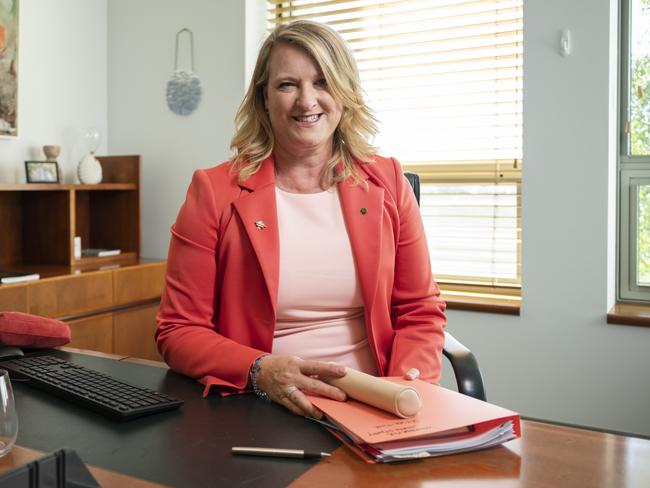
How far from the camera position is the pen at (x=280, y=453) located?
97 cm

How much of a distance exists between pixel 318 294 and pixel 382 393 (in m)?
0.55

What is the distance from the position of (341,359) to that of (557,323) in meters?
1.52

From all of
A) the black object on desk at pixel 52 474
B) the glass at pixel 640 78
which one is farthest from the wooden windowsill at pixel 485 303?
the black object on desk at pixel 52 474

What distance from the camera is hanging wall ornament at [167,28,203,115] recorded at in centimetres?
365

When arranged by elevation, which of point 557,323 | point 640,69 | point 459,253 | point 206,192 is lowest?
point 557,323

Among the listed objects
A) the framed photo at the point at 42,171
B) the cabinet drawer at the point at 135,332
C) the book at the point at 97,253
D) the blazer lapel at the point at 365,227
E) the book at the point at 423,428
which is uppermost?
the framed photo at the point at 42,171

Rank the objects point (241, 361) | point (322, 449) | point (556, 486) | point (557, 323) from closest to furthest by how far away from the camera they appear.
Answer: point (556, 486), point (322, 449), point (241, 361), point (557, 323)

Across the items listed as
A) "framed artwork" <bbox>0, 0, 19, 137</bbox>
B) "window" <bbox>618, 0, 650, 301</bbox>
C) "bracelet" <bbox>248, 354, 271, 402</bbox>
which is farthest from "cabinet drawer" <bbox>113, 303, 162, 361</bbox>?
"window" <bbox>618, 0, 650, 301</bbox>

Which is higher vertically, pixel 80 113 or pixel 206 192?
pixel 80 113

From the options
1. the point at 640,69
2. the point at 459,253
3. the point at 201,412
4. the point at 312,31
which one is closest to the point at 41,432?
the point at 201,412

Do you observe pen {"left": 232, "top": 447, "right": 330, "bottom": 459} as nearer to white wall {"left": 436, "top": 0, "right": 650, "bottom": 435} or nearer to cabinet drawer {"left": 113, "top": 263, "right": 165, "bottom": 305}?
white wall {"left": 436, "top": 0, "right": 650, "bottom": 435}

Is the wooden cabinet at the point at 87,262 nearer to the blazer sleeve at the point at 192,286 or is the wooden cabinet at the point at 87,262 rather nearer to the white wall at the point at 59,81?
the white wall at the point at 59,81

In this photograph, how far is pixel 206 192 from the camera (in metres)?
1.59

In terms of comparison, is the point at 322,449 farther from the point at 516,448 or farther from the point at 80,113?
the point at 80,113
